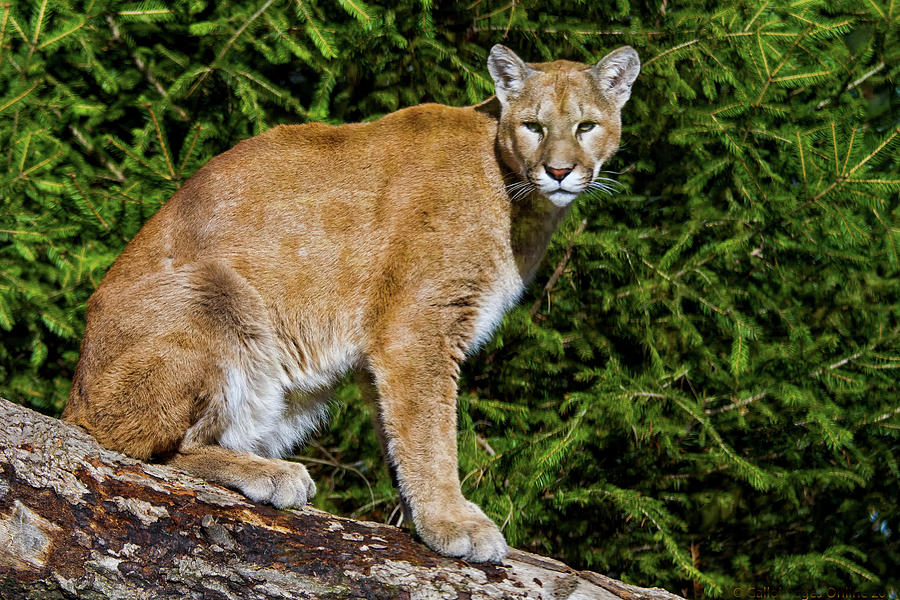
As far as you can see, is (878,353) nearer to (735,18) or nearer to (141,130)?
(735,18)

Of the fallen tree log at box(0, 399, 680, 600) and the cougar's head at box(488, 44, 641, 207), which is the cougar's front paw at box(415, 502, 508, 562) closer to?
the fallen tree log at box(0, 399, 680, 600)

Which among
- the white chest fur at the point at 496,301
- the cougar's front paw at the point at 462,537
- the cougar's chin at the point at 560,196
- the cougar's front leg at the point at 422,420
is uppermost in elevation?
the cougar's chin at the point at 560,196

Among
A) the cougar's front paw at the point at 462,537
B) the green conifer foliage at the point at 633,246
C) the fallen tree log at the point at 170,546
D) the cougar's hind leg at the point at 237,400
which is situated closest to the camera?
the fallen tree log at the point at 170,546

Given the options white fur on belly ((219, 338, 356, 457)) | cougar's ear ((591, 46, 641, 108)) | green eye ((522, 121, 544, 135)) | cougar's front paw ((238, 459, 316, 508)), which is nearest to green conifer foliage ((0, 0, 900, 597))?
cougar's ear ((591, 46, 641, 108))

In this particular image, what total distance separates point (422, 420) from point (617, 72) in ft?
6.53

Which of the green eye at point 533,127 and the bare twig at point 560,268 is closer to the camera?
the green eye at point 533,127

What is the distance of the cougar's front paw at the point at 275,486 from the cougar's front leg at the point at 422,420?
18.3 inches

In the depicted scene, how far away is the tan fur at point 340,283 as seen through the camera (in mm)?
3479

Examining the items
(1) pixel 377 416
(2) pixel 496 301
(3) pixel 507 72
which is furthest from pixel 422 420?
(3) pixel 507 72

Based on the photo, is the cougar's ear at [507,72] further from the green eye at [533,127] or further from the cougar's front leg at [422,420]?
the cougar's front leg at [422,420]

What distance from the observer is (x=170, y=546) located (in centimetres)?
284

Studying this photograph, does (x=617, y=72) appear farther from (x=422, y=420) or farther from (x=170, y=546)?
(x=170, y=546)

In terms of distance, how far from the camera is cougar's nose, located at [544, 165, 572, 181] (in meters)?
3.71

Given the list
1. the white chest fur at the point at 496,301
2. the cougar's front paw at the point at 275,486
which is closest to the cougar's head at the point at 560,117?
the white chest fur at the point at 496,301
